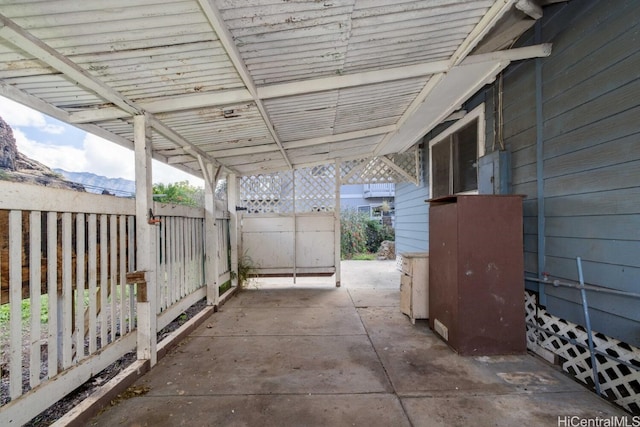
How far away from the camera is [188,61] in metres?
1.95

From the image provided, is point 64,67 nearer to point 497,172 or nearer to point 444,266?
point 444,266

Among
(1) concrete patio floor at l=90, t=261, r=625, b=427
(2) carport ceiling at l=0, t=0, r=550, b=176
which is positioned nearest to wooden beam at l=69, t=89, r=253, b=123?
(2) carport ceiling at l=0, t=0, r=550, b=176

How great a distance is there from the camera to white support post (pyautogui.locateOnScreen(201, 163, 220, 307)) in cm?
422

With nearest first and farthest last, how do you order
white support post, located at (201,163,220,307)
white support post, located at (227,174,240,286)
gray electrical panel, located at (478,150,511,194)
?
gray electrical panel, located at (478,150,511,194) < white support post, located at (201,163,220,307) < white support post, located at (227,174,240,286)

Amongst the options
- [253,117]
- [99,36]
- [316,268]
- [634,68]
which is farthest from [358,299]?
[99,36]

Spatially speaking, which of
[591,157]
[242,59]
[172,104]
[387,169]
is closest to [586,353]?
[591,157]

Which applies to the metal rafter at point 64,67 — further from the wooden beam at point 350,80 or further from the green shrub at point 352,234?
the green shrub at point 352,234

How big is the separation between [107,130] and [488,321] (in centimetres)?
401

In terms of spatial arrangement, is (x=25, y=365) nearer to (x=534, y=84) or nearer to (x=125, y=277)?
(x=125, y=277)

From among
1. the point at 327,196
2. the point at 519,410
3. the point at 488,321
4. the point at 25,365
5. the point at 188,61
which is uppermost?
the point at 188,61

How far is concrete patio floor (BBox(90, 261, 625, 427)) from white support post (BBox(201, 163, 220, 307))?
69 centimetres

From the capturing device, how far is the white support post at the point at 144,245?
2521 mm

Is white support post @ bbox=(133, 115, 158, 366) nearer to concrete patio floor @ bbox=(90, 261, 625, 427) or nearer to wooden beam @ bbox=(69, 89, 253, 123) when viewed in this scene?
wooden beam @ bbox=(69, 89, 253, 123)

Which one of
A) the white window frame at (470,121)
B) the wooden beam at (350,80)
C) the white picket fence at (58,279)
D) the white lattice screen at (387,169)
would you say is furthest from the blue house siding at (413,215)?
the white picket fence at (58,279)
